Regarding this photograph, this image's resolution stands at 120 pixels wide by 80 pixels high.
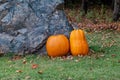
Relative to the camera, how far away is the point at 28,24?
31.1 ft

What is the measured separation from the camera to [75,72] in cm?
699

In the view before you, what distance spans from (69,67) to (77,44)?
1441 mm

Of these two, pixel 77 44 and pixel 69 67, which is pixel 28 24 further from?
pixel 69 67

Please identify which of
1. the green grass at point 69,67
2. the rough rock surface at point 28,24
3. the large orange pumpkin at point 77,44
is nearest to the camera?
the green grass at point 69,67

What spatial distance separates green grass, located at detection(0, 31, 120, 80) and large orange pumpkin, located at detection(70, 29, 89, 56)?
23 centimetres

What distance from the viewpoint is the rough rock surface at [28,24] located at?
9375mm

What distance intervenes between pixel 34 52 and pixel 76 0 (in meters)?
19.6

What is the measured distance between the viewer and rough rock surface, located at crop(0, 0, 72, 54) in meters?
9.38

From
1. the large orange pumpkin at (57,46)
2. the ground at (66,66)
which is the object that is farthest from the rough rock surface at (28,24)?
the large orange pumpkin at (57,46)

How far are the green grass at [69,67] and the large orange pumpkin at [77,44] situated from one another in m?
0.23

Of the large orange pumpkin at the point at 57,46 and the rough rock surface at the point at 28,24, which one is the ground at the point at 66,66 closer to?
the large orange pumpkin at the point at 57,46

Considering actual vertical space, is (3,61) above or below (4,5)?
below

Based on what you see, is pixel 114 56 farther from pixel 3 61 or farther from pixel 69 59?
pixel 3 61

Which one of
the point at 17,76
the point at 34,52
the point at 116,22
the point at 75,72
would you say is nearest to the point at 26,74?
the point at 17,76
